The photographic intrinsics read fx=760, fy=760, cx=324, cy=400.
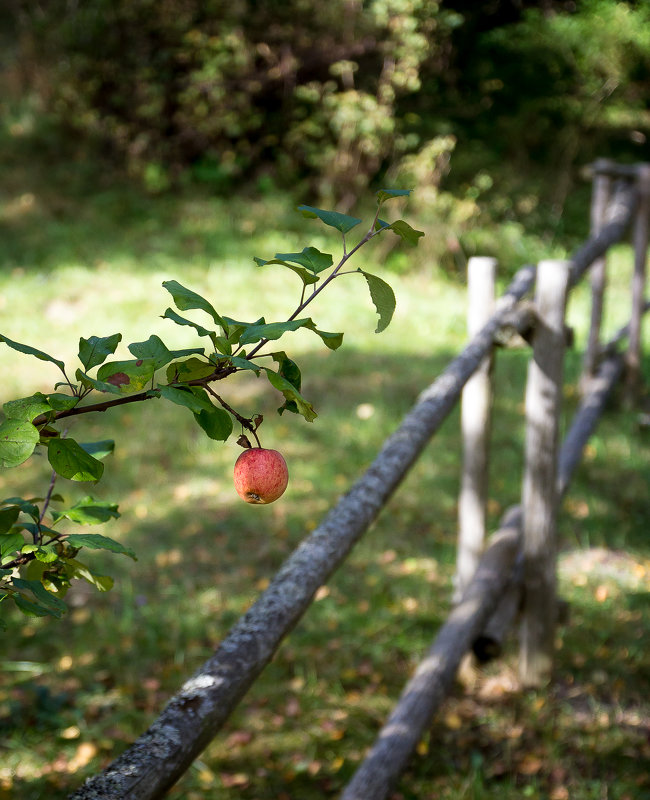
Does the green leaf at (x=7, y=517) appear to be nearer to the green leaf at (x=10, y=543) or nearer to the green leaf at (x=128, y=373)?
the green leaf at (x=10, y=543)

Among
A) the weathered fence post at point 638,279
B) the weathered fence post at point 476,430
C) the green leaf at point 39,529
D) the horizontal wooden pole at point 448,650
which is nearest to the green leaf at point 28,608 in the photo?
the green leaf at point 39,529

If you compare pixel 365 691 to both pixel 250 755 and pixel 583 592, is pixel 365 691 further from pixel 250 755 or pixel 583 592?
pixel 583 592

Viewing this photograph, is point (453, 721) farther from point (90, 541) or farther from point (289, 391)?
point (289, 391)

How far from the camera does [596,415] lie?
4102 mm

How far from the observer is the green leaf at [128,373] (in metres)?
0.77

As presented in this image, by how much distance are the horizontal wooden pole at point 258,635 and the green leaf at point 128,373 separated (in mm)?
445

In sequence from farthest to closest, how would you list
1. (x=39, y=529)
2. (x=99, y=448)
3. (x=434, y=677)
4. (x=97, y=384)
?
(x=434, y=677), (x=99, y=448), (x=39, y=529), (x=97, y=384)

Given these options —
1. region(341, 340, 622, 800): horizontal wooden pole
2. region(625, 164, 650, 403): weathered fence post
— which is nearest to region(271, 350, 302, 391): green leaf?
region(341, 340, 622, 800): horizontal wooden pole

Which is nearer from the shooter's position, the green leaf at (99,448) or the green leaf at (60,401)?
Answer: the green leaf at (60,401)

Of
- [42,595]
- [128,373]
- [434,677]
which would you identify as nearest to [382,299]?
[128,373]

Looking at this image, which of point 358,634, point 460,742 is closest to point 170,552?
point 358,634

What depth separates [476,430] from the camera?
8.32 ft

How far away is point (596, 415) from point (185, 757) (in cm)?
357

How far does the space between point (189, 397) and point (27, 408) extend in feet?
0.52
